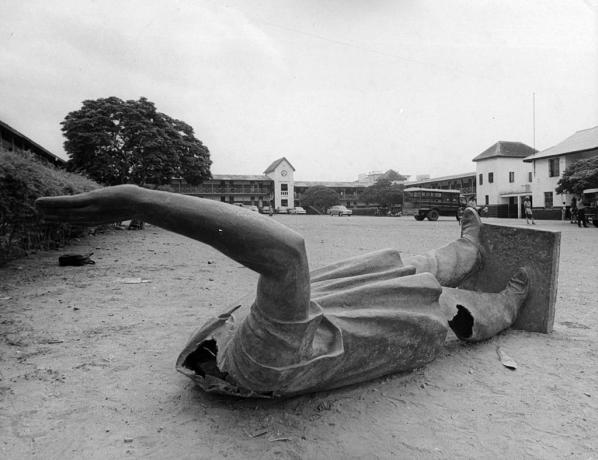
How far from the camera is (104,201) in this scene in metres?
1.39

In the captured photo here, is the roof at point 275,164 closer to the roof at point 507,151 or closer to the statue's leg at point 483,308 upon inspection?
the roof at point 507,151

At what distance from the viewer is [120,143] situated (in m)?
17.7

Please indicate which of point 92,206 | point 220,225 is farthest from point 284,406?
point 92,206

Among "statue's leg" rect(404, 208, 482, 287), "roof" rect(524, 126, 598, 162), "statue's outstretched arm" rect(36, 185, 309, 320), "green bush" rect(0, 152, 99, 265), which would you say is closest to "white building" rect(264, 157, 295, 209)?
"roof" rect(524, 126, 598, 162)

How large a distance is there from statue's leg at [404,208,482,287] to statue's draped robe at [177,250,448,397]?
0.47m

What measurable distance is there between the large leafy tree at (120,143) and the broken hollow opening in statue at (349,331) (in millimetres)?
16460

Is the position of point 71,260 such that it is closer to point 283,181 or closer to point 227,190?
point 227,190

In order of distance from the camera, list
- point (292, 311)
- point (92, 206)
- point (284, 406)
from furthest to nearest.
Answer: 1. point (284, 406)
2. point (292, 311)
3. point (92, 206)

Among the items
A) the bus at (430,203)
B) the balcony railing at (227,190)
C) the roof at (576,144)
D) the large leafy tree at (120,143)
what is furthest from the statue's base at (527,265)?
the balcony railing at (227,190)

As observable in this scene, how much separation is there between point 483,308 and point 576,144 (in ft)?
96.5

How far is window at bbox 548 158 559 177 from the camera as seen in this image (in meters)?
27.5

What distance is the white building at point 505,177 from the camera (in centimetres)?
3538

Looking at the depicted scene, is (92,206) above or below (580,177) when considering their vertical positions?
below

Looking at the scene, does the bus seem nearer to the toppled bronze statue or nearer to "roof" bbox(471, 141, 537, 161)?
"roof" bbox(471, 141, 537, 161)
